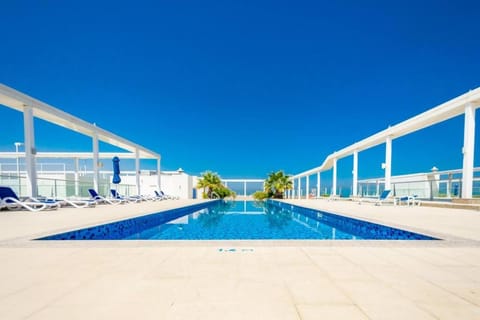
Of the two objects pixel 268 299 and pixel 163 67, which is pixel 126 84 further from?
pixel 268 299

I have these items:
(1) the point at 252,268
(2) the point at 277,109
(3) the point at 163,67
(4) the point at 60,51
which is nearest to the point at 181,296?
(1) the point at 252,268

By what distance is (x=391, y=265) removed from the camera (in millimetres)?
2250

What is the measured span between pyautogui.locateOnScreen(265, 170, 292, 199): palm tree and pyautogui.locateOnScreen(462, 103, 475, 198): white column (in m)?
14.2

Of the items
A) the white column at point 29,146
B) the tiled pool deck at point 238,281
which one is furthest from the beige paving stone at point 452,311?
the white column at point 29,146

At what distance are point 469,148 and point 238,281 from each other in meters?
9.55

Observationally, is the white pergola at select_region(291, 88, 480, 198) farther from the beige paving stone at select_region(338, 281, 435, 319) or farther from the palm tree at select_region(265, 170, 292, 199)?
the palm tree at select_region(265, 170, 292, 199)

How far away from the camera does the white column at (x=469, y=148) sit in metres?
7.24

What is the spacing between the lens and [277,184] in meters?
21.2

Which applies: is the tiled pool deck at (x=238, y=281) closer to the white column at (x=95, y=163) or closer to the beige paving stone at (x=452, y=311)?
the beige paving stone at (x=452, y=311)

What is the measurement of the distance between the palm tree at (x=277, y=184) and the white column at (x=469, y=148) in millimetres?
14179

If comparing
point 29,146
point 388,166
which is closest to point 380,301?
point 29,146

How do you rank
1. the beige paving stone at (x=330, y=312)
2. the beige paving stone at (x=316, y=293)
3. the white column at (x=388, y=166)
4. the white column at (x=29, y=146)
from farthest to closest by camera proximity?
the white column at (x=388, y=166) < the white column at (x=29, y=146) < the beige paving stone at (x=316, y=293) < the beige paving stone at (x=330, y=312)

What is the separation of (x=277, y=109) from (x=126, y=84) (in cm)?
1970

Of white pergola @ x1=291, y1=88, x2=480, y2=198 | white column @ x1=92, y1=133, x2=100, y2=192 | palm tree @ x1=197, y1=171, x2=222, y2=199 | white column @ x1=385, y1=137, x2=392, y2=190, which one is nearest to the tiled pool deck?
white pergola @ x1=291, y1=88, x2=480, y2=198
